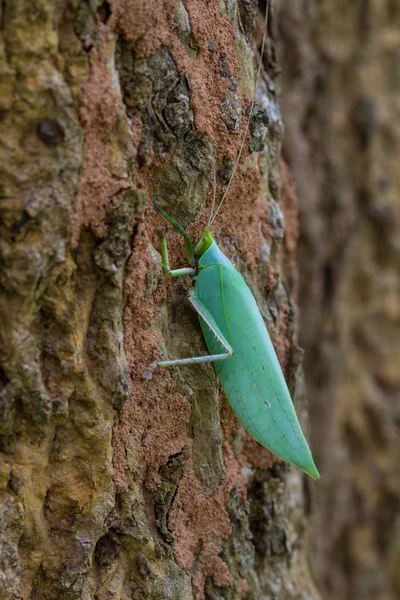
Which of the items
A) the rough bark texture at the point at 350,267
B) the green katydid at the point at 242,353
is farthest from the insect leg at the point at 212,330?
the rough bark texture at the point at 350,267

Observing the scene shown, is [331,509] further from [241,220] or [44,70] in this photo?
[44,70]

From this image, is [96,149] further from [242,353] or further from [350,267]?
[350,267]

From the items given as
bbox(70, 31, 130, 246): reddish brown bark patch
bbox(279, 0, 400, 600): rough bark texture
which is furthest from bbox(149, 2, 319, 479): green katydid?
bbox(279, 0, 400, 600): rough bark texture

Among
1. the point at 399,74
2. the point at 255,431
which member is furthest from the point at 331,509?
the point at 399,74

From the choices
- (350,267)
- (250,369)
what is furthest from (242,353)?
(350,267)

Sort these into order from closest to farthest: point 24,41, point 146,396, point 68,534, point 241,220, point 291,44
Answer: point 24,41 < point 68,534 < point 146,396 < point 241,220 < point 291,44

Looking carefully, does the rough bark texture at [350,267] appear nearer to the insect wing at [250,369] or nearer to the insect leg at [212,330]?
the insect wing at [250,369]

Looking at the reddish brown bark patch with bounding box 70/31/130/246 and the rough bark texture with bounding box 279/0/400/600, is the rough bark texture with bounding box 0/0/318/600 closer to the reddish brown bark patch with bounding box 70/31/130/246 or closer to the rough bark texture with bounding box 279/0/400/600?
the reddish brown bark patch with bounding box 70/31/130/246
